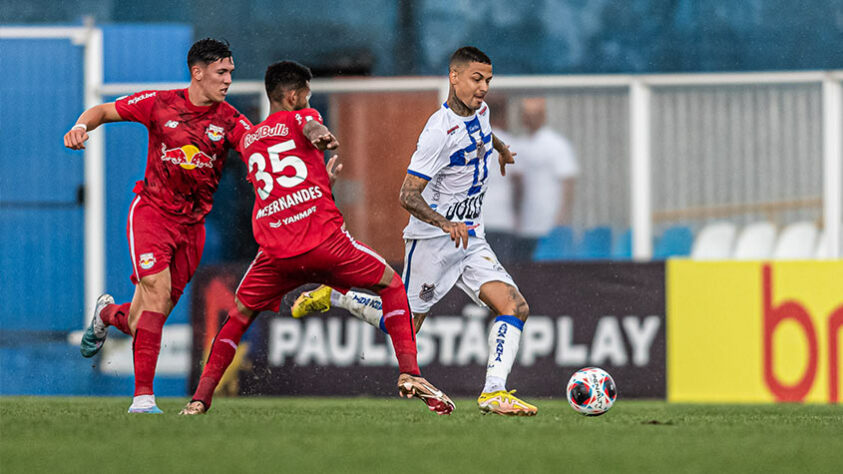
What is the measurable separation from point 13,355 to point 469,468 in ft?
26.8

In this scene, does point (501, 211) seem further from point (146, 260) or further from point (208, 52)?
point (146, 260)

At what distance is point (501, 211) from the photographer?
12406 millimetres

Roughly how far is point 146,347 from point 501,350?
1.87 metres

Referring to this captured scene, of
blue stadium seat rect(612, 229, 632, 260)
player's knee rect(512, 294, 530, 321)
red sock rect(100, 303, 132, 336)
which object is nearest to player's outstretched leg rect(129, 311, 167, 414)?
red sock rect(100, 303, 132, 336)

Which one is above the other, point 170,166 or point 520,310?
point 170,166

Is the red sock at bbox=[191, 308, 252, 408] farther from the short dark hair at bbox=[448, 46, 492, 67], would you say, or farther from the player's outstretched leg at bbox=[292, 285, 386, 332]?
the short dark hair at bbox=[448, 46, 492, 67]

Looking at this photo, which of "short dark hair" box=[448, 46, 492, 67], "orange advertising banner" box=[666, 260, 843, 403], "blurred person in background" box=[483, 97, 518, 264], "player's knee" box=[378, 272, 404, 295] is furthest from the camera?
"blurred person in background" box=[483, 97, 518, 264]

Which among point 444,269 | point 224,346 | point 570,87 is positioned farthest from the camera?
point 570,87

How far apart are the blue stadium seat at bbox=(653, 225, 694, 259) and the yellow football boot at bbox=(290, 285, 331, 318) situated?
446cm

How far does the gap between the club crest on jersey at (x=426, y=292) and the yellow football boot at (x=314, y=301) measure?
568 mm

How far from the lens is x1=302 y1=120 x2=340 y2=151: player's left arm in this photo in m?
7.38

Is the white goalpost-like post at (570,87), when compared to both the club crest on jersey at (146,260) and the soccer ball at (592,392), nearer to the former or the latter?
the soccer ball at (592,392)

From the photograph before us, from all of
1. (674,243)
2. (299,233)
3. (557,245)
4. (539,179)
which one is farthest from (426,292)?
(674,243)

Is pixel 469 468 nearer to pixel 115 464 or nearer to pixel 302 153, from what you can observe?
pixel 115 464
